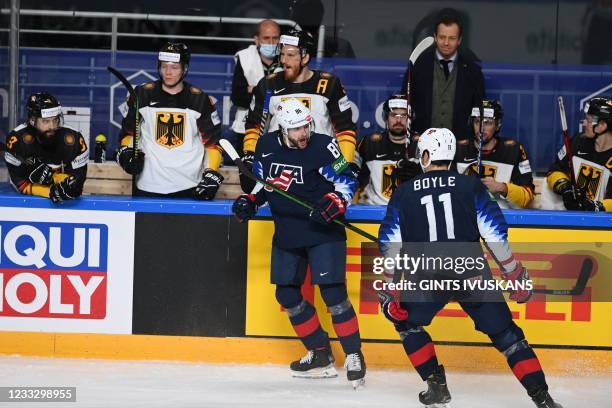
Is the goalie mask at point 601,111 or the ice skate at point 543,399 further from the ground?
the goalie mask at point 601,111

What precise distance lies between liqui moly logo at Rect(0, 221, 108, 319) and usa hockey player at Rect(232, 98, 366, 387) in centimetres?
88

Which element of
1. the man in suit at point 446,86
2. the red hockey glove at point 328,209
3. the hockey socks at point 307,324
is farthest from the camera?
the man in suit at point 446,86

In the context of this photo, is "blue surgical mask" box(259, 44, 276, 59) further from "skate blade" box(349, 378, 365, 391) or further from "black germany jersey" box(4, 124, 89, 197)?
"skate blade" box(349, 378, 365, 391)

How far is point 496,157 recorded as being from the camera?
7.54m

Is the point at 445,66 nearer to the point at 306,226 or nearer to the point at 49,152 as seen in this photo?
the point at 306,226

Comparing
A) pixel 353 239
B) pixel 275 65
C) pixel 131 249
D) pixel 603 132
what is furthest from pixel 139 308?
pixel 603 132

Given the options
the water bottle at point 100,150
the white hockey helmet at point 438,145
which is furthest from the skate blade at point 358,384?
the water bottle at point 100,150

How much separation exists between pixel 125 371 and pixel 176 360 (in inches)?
12.9

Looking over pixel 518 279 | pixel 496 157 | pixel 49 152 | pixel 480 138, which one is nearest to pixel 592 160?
pixel 496 157

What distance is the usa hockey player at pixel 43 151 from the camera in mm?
6910

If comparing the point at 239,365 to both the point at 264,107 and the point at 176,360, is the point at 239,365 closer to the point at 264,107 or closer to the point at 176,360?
the point at 176,360

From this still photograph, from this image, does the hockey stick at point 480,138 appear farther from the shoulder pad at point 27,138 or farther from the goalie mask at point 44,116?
the shoulder pad at point 27,138

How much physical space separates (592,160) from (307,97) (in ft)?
5.49

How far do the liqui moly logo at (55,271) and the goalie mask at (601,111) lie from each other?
281 centimetres
